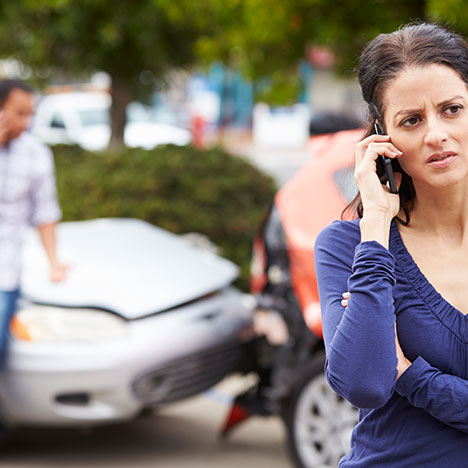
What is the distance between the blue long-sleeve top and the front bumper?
9.16 ft

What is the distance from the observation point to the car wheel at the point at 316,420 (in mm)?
4328

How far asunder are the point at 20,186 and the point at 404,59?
3.33 m

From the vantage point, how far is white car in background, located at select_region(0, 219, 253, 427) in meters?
4.61

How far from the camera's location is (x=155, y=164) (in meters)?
8.79

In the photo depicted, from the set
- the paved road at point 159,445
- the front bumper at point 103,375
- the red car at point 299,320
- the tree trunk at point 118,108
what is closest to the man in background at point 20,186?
the front bumper at point 103,375

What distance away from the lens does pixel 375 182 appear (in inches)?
79.2

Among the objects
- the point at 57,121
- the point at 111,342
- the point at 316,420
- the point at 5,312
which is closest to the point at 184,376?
the point at 111,342

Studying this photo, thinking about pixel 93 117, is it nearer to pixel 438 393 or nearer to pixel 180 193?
pixel 180 193

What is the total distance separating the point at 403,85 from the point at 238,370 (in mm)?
3331

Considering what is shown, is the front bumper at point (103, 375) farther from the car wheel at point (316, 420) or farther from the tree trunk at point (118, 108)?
the tree trunk at point (118, 108)

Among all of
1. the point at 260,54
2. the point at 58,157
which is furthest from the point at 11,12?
the point at 260,54

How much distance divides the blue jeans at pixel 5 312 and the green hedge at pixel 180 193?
3573 mm

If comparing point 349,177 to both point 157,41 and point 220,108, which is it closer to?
point 157,41

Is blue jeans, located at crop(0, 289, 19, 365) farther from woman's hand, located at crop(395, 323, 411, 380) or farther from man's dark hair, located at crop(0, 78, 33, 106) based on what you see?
woman's hand, located at crop(395, 323, 411, 380)
